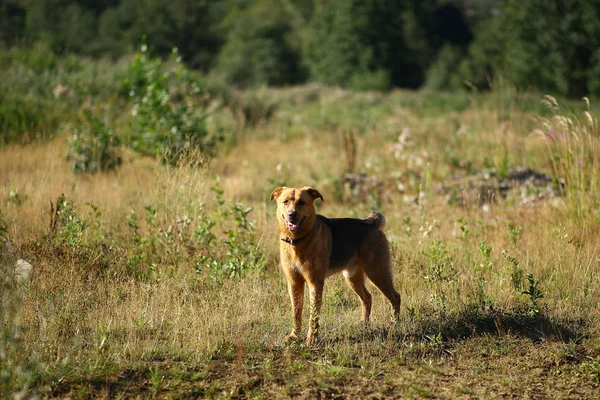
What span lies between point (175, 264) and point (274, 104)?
564 inches

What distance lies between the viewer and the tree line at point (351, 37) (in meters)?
29.4

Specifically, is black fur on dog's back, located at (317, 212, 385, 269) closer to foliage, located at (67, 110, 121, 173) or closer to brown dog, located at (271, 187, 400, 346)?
brown dog, located at (271, 187, 400, 346)

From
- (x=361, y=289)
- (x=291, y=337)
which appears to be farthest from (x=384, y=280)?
(x=291, y=337)

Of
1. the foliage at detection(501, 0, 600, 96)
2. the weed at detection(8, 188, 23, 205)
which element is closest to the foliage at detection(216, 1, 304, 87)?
the foliage at detection(501, 0, 600, 96)

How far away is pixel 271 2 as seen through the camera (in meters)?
60.2

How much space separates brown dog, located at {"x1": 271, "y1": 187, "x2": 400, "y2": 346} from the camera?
4.86 meters

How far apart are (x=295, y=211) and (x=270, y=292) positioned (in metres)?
1.51

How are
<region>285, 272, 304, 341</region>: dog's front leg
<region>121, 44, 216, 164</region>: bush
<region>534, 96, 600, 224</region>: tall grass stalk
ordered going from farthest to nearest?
<region>121, 44, 216, 164</region>: bush → <region>534, 96, 600, 224</region>: tall grass stalk → <region>285, 272, 304, 341</region>: dog's front leg

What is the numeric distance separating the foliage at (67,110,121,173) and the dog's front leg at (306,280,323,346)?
599 cm

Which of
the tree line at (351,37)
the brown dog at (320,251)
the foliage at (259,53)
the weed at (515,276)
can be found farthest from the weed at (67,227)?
the foliage at (259,53)

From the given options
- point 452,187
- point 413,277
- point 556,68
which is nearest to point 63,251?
point 413,277

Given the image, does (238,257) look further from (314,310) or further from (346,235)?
(314,310)

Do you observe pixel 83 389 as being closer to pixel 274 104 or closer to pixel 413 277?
pixel 413 277

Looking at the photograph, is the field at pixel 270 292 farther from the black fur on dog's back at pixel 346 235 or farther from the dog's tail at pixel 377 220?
the dog's tail at pixel 377 220
